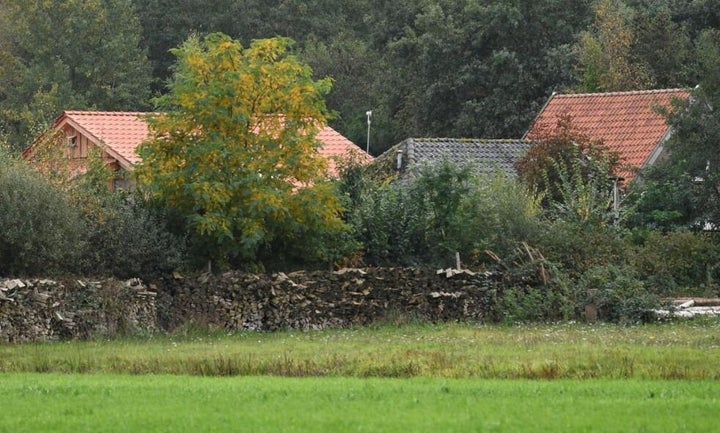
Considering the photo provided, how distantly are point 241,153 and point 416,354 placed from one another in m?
9.18

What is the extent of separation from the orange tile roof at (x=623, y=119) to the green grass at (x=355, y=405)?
29283 millimetres

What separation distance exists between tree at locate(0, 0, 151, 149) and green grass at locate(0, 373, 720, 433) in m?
53.9

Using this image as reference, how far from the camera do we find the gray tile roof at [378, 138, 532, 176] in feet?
149

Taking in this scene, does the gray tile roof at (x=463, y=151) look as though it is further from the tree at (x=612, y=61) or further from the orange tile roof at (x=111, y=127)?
the tree at (x=612, y=61)

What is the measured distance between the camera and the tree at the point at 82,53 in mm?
70875

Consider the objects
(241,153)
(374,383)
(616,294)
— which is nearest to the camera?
(374,383)

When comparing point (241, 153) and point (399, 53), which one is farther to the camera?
point (399, 53)

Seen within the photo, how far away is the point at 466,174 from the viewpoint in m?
33.0

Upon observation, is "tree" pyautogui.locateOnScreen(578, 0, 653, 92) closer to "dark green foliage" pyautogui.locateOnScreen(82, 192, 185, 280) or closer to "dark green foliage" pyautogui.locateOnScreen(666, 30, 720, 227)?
"dark green foliage" pyautogui.locateOnScreen(666, 30, 720, 227)

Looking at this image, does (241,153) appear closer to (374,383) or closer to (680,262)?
(680,262)

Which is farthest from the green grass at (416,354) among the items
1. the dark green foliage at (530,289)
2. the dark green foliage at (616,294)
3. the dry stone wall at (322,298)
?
the dark green foliage at (530,289)

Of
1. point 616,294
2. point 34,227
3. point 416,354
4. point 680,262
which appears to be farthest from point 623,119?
point 416,354

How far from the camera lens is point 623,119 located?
49.1 metres

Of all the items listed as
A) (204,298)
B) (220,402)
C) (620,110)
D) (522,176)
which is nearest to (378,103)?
(620,110)
